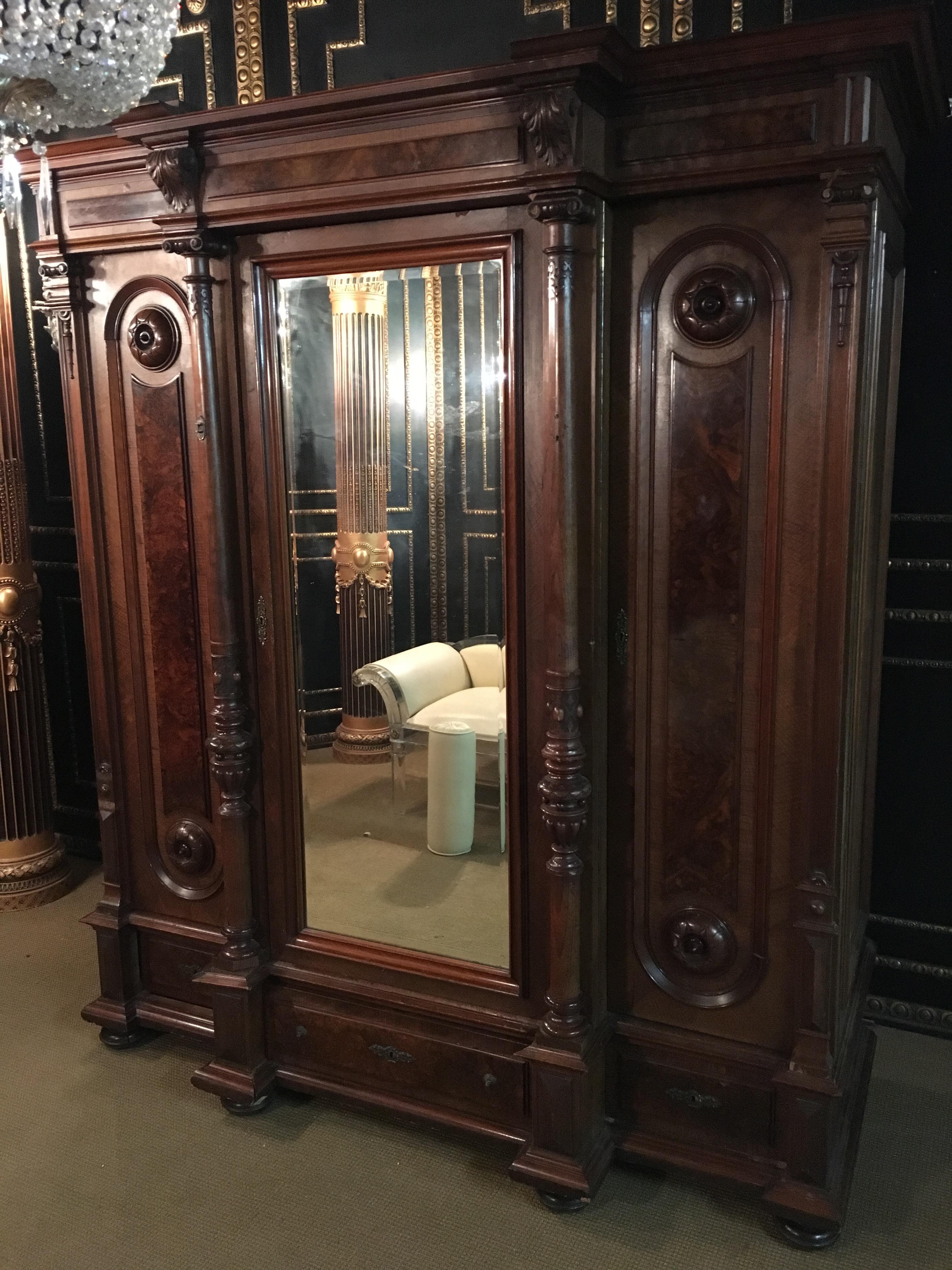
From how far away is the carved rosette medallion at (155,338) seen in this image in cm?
219

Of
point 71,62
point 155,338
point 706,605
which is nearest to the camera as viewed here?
point 71,62

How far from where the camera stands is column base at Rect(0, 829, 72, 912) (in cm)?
325

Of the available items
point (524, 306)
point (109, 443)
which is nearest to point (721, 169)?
point (524, 306)

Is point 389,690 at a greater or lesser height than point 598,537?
lesser

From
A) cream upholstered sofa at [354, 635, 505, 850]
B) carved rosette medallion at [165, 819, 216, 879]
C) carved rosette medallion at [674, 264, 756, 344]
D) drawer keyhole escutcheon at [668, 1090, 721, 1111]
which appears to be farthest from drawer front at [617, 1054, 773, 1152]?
carved rosette medallion at [674, 264, 756, 344]

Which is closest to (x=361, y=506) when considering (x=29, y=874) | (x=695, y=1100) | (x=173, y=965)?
(x=173, y=965)

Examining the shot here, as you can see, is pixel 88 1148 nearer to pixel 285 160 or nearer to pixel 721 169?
pixel 285 160

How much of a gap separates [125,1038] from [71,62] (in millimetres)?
2101

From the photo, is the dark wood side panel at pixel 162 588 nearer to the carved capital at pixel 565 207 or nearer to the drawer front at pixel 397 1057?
the drawer front at pixel 397 1057

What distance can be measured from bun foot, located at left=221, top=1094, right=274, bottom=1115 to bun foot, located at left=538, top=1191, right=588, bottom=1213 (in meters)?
0.67

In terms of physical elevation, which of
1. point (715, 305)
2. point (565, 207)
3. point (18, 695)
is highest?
point (565, 207)

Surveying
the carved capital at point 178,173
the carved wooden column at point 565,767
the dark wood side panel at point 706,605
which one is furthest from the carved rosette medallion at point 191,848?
the carved capital at point 178,173

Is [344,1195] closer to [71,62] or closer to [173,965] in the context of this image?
[173,965]

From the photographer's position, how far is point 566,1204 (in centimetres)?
196
